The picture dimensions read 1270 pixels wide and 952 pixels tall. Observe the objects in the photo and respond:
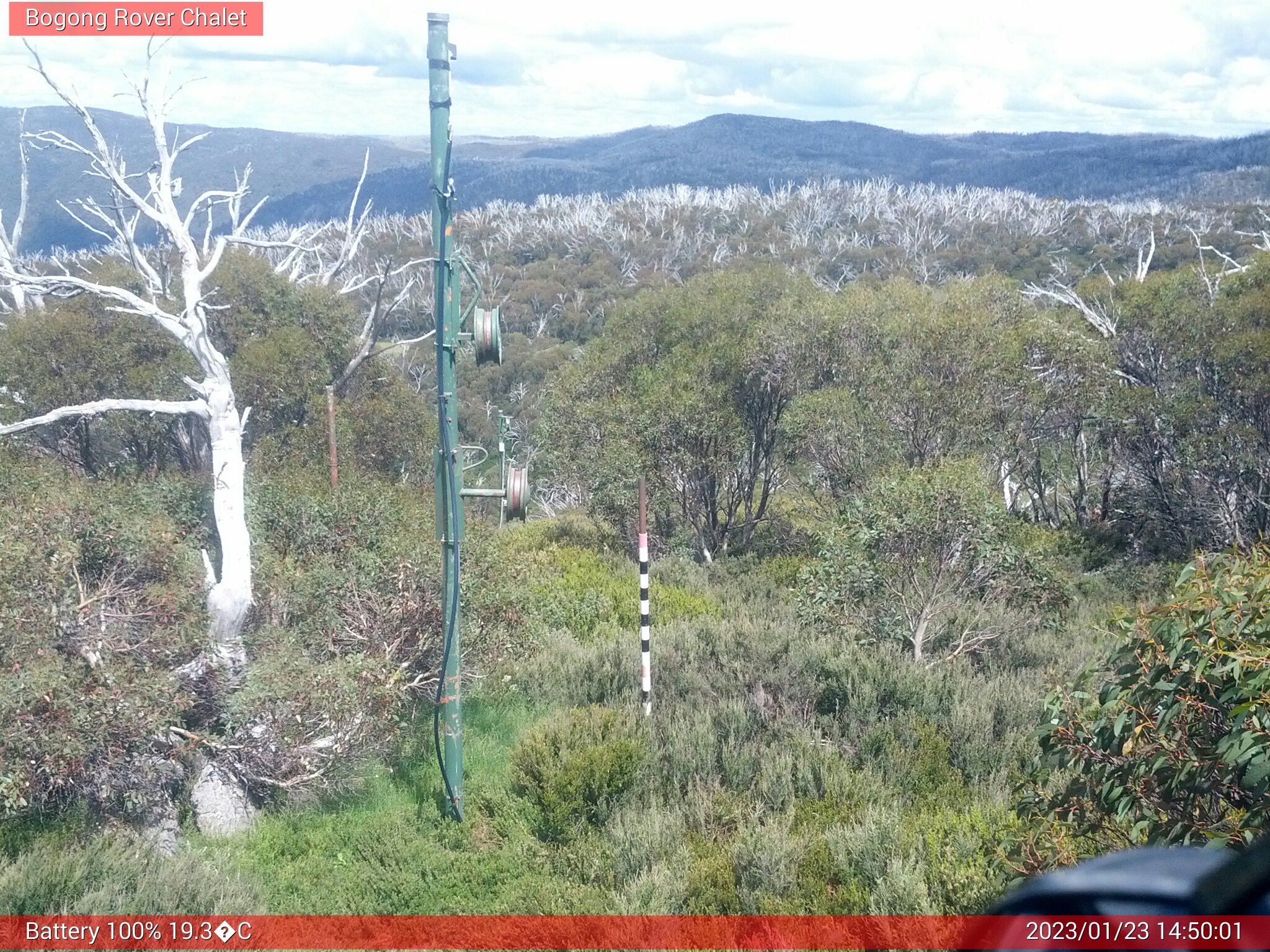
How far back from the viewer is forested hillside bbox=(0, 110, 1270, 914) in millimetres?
5500

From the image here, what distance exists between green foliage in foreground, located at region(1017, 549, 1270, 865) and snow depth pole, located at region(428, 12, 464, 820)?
361 cm

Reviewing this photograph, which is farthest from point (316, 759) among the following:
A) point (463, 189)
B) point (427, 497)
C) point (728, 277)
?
point (463, 189)

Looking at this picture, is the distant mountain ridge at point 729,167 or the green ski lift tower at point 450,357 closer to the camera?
the green ski lift tower at point 450,357

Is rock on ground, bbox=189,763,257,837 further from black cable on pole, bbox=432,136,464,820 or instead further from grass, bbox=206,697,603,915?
black cable on pole, bbox=432,136,464,820

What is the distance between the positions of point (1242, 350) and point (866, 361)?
17.7 feet

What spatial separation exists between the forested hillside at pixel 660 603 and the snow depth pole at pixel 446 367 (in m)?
0.95

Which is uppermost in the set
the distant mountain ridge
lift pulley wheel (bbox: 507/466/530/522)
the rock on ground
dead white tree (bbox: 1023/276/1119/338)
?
the distant mountain ridge

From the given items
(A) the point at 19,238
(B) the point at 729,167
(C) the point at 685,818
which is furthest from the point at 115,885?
(B) the point at 729,167

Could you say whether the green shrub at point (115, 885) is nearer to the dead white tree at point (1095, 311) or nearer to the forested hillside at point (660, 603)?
the forested hillside at point (660, 603)

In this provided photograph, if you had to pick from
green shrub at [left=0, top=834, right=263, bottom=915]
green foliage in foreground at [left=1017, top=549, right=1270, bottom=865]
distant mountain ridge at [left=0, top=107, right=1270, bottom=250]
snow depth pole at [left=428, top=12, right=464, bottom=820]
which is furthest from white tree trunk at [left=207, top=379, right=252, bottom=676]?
distant mountain ridge at [left=0, top=107, right=1270, bottom=250]

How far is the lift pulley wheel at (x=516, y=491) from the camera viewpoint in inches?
254
